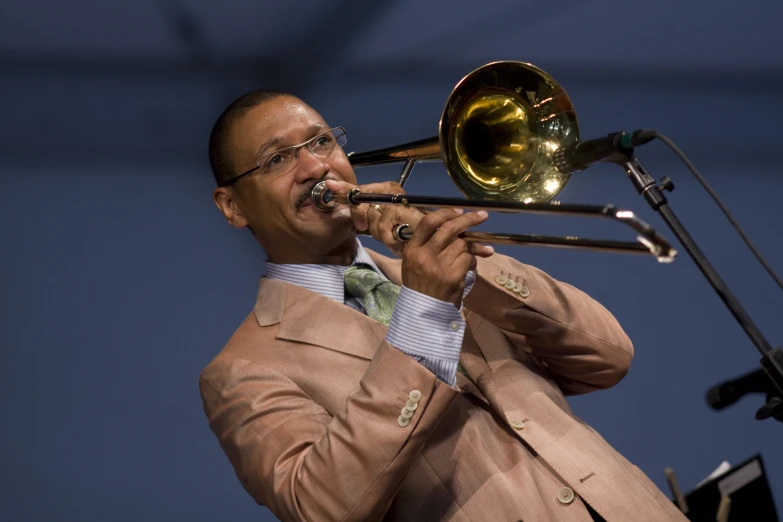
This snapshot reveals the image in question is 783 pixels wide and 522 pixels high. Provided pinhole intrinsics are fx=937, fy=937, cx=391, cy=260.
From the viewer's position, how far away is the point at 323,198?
7.35 feet

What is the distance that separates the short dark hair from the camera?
7.76 ft

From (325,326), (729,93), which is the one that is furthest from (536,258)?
(325,326)

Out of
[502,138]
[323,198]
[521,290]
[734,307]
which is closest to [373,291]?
[323,198]

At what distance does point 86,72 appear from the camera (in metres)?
3.00

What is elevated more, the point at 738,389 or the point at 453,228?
the point at 453,228

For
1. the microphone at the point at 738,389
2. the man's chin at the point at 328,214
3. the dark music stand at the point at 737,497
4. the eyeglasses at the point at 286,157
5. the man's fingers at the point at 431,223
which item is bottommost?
the dark music stand at the point at 737,497

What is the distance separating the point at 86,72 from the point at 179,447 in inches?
49.7

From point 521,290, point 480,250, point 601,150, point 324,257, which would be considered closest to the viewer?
point 601,150

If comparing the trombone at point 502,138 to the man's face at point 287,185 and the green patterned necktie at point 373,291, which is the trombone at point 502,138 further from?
the green patterned necktie at point 373,291

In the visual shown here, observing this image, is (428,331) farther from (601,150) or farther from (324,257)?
(324,257)

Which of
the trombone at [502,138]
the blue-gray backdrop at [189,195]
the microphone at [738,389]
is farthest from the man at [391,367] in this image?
the blue-gray backdrop at [189,195]

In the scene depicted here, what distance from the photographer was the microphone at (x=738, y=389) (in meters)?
1.52

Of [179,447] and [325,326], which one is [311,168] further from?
[179,447]

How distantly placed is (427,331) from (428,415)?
16cm
